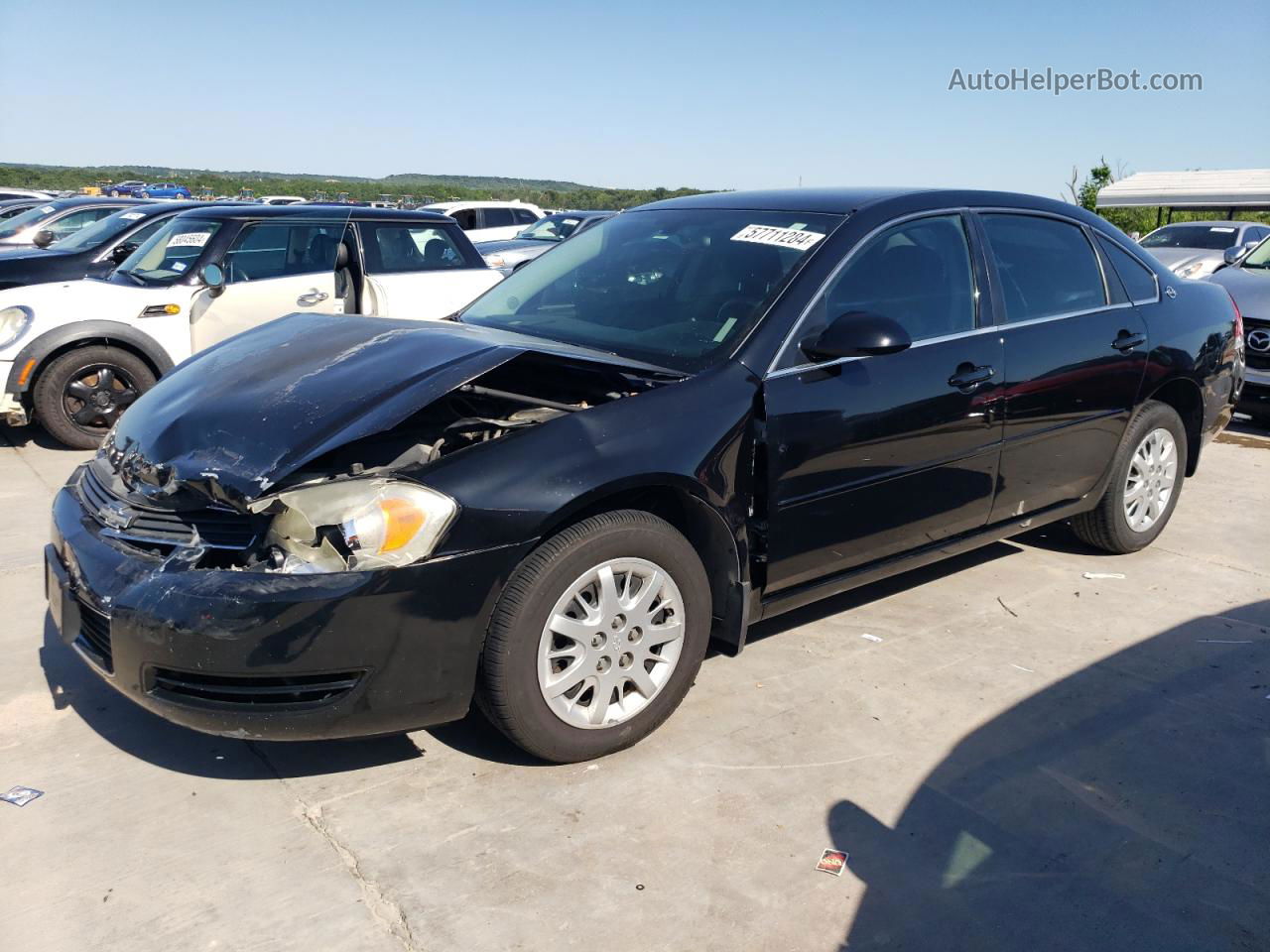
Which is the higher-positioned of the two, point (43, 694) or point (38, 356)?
point (38, 356)

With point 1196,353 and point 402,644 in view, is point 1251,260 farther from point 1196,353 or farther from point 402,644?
point 402,644

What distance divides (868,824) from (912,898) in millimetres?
332

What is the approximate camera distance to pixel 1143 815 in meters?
3.01

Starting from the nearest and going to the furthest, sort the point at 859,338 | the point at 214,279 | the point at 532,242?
1. the point at 859,338
2. the point at 214,279
3. the point at 532,242

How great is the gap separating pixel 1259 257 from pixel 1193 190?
69.5 ft

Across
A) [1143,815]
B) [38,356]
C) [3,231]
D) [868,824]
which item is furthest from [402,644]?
[3,231]

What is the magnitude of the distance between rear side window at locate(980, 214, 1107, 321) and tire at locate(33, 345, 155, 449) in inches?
232

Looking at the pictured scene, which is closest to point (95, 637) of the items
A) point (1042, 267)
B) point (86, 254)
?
point (1042, 267)

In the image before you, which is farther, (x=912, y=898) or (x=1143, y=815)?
(x=1143, y=815)

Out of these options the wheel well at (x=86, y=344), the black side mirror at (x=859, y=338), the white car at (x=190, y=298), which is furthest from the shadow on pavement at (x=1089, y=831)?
the wheel well at (x=86, y=344)

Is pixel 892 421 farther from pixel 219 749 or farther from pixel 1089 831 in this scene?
pixel 219 749

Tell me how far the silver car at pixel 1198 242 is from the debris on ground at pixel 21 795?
14909mm

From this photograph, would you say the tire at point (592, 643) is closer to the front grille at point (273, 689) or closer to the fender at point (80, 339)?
the front grille at point (273, 689)

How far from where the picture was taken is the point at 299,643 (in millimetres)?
2686
